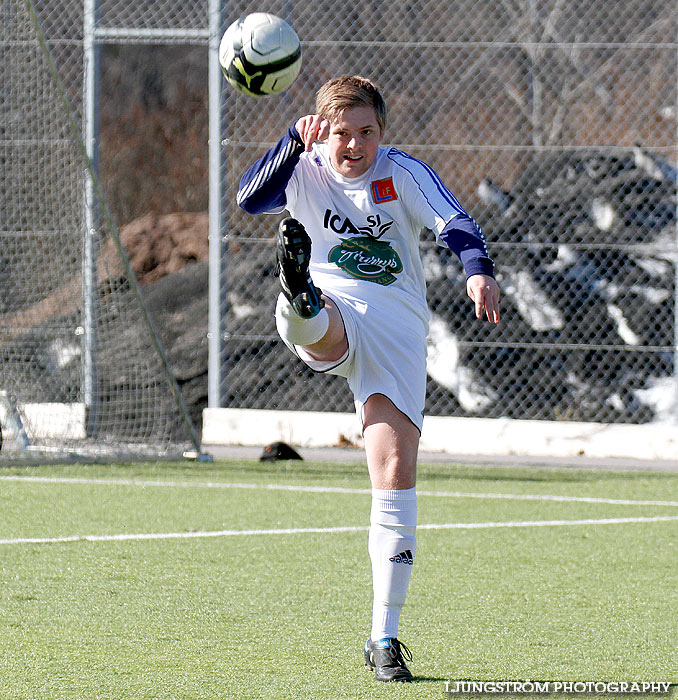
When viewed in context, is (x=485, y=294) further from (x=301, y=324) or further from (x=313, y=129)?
(x=313, y=129)

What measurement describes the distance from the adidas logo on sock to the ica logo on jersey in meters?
0.99

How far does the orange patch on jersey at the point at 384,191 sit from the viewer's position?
410 centimetres

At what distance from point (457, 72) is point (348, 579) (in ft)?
22.2

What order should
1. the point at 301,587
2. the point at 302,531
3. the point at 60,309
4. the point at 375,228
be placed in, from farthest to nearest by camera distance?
Result: the point at 60,309 → the point at 302,531 → the point at 301,587 → the point at 375,228

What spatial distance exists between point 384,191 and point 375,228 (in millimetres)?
121

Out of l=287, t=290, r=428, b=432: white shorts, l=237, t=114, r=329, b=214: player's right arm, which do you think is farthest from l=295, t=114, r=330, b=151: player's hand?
l=287, t=290, r=428, b=432: white shorts

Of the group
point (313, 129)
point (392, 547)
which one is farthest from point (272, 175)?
point (392, 547)

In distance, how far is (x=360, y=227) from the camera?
410cm

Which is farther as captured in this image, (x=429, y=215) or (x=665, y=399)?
(x=665, y=399)

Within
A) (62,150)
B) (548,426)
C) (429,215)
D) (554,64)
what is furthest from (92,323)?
(429,215)

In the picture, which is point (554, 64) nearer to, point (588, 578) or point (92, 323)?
point (92, 323)

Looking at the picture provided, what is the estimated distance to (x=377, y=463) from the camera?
12.9 feet

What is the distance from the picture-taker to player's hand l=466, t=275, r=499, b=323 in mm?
3650

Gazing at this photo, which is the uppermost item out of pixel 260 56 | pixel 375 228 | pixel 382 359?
pixel 260 56
